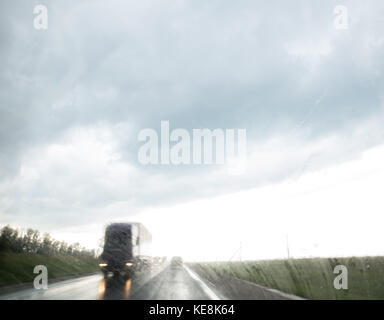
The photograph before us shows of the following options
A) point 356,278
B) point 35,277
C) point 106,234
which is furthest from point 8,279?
point 356,278

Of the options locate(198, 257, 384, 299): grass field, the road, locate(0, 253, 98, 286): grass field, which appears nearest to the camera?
the road

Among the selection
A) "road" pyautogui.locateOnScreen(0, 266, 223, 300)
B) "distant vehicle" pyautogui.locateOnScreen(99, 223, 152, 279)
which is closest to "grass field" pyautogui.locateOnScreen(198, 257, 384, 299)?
"road" pyautogui.locateOnScreen(0, 266, 223, 300)

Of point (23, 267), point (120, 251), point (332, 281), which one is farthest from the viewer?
point (120, 251)

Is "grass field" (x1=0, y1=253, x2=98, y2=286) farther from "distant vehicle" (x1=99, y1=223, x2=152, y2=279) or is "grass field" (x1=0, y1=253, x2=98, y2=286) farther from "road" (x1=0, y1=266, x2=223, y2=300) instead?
"distant vehicle" (x1=99, y1=223, x2=152, y2=279)

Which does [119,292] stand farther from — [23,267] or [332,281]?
[23,267]

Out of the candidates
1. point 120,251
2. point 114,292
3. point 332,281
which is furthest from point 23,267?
point 332,281

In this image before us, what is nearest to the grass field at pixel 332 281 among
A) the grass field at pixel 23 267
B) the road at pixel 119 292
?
the road at pixel 119 292

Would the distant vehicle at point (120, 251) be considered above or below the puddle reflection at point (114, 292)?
above

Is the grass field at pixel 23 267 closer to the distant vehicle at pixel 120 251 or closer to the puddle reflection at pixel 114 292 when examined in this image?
the distant vehicle at pixel 120 251

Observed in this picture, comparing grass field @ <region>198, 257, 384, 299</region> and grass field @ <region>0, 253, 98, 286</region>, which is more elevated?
grass field @ <region>0, 253, 98, 286</region>
